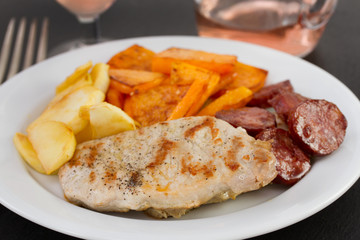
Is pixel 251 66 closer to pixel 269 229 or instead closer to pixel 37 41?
pixel 269 229

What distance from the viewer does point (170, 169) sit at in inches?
65.6

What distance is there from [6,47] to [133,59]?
116 centimetres

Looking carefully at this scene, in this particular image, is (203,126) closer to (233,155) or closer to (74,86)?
(233,155)

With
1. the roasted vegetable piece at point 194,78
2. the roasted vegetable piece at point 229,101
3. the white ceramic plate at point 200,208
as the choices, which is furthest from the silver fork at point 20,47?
the roasted vegetable piece at point 229,101

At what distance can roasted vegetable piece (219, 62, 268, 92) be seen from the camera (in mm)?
2324

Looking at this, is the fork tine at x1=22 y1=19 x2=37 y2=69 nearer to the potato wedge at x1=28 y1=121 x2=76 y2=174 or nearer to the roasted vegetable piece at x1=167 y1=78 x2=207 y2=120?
the potato wedge at x1=28 y1=121 x2=76 y2=174

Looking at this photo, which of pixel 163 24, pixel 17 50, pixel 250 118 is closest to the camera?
pixel 250 118

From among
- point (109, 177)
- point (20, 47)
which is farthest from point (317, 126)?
point (20, 47)

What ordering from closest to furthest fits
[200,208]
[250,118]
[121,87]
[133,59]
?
[200,208] < [250,118] < [121,87] < [133,59]

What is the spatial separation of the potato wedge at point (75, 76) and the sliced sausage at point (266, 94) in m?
0.75

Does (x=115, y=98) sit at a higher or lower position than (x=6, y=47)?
higher

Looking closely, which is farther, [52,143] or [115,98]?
[115,98]

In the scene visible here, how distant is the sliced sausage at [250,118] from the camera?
1.97 m

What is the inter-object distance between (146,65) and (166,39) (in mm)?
409
